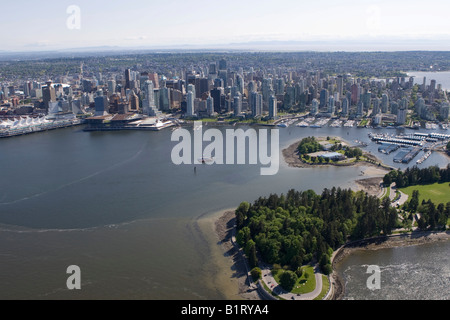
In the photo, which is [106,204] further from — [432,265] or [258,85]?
[258,85]

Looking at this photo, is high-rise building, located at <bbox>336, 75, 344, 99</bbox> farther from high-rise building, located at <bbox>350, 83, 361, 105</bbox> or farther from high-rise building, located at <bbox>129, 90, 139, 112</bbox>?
high-rise building, located at <bbox>129, 90, 139, 112</bbox>

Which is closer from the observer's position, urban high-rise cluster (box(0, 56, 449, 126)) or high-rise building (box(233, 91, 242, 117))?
urban high-rise cluster (box(0, 56, 449, 126))

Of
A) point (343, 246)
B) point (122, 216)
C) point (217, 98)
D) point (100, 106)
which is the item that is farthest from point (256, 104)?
point (343, 246)

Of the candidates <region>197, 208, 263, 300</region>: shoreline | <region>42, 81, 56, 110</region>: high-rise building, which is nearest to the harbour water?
<region>197, 208, 263, 300</region>: shoreline

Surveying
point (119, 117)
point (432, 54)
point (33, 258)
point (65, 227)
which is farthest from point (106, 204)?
point (432, 54)

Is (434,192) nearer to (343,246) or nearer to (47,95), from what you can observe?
(343,246)

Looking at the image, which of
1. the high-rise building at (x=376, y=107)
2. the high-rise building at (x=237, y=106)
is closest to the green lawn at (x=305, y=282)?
the high-rise building at (x=376, y=107)

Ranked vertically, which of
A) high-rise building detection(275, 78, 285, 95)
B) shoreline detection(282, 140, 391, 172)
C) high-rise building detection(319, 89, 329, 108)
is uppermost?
high-rise building detection(275, 78, 285, 95)
